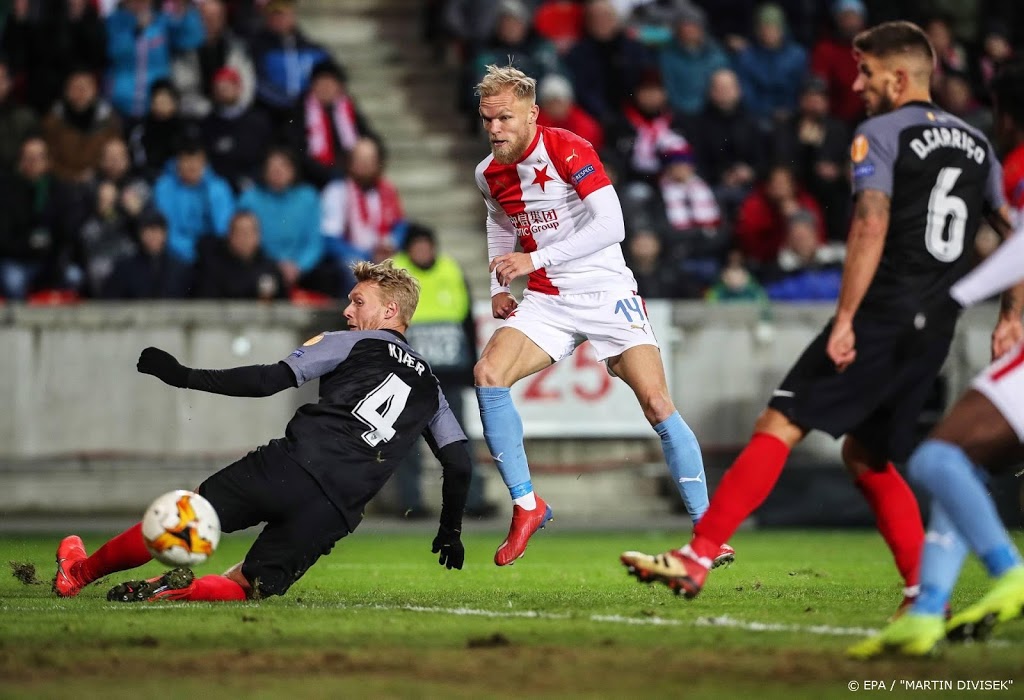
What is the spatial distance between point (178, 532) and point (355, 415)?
1025mm

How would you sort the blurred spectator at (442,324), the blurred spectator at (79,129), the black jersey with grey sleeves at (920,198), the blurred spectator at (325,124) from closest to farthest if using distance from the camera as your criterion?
1. the black jersey with grey sleeves at (920,198)
2. the blurred spectator at (442,324)
3. the blurred spectator at (79,129)
4. the blurred spectator at (325,124)

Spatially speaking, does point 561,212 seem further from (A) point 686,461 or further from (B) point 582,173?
(A) point 686,461

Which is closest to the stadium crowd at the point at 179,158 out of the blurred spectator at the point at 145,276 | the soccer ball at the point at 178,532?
the blurred spectator at the point at 145,276

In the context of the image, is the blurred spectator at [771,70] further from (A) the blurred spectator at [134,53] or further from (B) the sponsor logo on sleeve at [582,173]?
(B) the sponsor logo on sleeve at [582,173]

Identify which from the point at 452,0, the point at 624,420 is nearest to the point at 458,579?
the point at 624,420

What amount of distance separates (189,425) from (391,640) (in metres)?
8.72

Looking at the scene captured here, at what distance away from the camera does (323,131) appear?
53.3 ft

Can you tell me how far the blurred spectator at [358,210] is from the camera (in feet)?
50.6

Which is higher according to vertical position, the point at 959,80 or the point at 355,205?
the point at 959,80

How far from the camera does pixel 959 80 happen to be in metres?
17.0

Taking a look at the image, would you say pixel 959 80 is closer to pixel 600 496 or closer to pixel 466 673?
pixel 600 496

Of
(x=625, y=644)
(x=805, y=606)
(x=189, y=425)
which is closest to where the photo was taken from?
(x=625, y=644)

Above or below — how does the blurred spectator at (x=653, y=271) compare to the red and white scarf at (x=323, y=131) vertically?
below

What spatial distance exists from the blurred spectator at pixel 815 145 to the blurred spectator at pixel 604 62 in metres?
1.71
